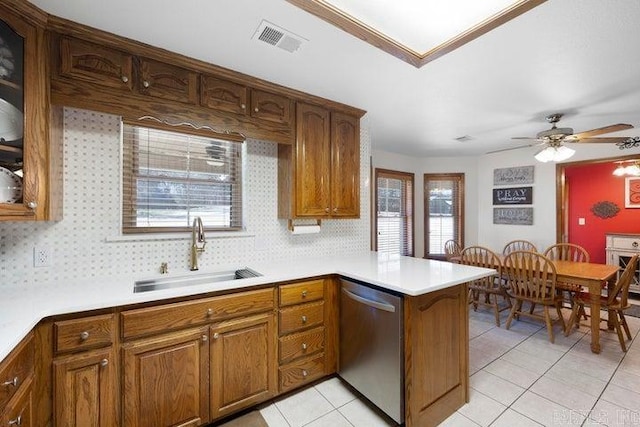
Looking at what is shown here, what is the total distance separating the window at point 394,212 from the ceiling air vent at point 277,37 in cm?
310

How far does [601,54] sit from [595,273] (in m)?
2.11

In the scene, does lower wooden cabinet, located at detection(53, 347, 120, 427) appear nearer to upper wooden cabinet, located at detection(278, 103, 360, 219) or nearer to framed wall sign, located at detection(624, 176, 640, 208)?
upper wooden cabinet, located at detection(278, 103, 360, 219)

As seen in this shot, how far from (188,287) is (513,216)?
5.12m

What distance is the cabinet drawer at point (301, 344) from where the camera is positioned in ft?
6.50

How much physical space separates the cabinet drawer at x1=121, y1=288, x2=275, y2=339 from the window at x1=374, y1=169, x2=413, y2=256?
301 centimetres

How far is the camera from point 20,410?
1.08 metres

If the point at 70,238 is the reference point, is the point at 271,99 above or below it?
above

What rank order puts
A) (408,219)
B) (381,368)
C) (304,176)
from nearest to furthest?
(381,368) → (304,176) → (408,219)

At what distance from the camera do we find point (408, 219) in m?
5.12

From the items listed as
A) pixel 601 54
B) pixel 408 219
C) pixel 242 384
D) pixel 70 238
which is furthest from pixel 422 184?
pixel 70 238

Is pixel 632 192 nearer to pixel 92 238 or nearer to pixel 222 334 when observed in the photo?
pixel 222 334

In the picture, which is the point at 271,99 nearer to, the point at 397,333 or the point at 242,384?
the point at 397,333

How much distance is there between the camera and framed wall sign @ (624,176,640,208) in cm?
475

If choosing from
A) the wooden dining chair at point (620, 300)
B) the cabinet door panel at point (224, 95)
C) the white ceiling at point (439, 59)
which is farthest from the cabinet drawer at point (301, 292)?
the wooden dining chair at point (620, 300)
